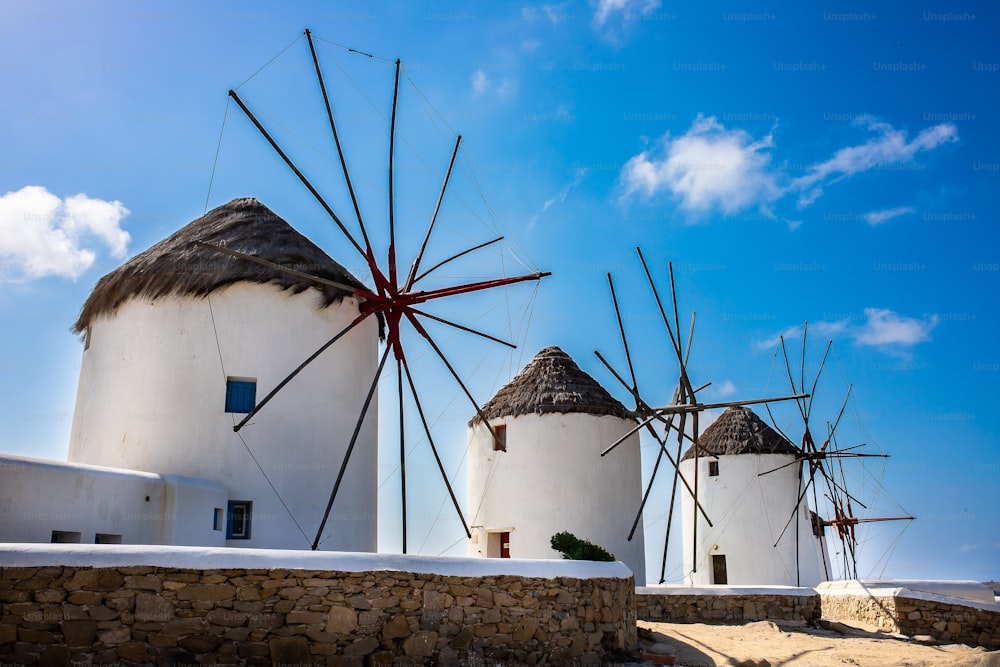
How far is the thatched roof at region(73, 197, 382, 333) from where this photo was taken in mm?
13586

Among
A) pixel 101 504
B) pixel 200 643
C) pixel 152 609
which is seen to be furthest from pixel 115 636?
pixel 101 504

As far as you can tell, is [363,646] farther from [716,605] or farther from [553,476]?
[553,476]

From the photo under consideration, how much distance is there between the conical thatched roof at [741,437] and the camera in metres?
26.6

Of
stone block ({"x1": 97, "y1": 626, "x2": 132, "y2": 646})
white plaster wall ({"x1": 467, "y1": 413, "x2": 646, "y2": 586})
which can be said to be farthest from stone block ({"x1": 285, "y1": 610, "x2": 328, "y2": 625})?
white plaster wall ({"x1": 467, "y1": 413, "x2": 646, "y2": 586})

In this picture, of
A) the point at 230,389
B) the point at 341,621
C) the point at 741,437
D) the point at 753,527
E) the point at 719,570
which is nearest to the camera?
the point at 341,621

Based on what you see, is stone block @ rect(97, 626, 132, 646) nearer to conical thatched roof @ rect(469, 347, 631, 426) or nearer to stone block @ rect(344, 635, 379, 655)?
stone block @ rect(344, 635, 379, 655)

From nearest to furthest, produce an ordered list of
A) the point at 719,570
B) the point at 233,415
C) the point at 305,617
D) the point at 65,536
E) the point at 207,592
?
the point at 207,592, the point at 305,617, the point at 65,536, the point at 233,415, the point at 719,570

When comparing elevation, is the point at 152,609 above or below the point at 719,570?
above

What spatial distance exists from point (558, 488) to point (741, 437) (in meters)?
9.89

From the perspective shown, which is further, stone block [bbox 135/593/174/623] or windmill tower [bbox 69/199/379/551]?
windmill tower [bbox 69/199/379/551]

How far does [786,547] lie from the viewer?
84.5ft

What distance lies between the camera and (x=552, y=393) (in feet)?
65.4

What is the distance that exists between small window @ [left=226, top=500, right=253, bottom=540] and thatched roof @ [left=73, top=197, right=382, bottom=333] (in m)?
3.22

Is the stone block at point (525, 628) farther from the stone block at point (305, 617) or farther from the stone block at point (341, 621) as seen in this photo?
the stone block at point (305, 617)
